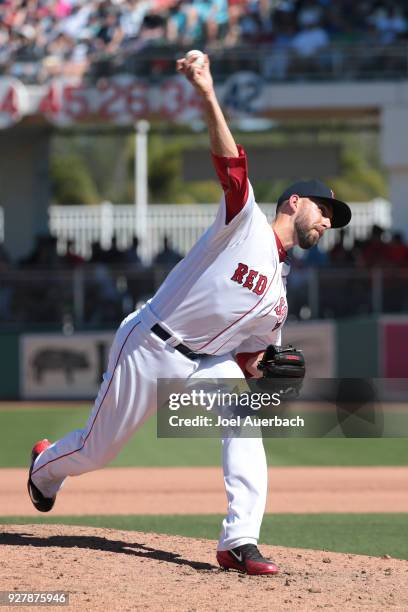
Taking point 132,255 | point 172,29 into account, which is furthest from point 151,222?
point 132,255

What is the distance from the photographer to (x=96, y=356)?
1678cm

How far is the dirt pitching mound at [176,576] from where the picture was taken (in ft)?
15.9

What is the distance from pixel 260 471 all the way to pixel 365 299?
11.2 metres

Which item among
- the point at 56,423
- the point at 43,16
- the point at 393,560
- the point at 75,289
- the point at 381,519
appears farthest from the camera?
the point at 43,16

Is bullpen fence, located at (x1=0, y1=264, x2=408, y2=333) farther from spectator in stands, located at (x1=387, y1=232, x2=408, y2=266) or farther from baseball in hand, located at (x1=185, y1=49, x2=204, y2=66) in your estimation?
baseball in hand, located at (x1=185, y1=49, x2=204, y2=66)

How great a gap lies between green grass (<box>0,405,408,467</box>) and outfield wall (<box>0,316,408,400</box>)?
6.34 feet

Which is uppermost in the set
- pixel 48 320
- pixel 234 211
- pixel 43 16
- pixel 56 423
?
pixel 43 16

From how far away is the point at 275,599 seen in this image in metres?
4.90

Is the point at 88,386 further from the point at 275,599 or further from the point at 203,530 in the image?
the point at 275,599

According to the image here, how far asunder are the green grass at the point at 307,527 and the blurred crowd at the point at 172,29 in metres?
11.8

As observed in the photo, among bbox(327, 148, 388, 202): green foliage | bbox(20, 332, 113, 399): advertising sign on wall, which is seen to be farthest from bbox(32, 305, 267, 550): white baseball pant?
bbox(327, 148, 388, 202): green foliage

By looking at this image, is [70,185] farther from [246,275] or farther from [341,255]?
[246,275]

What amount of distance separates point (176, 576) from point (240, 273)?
4.68 ft

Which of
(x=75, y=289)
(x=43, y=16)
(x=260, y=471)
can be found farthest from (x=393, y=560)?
(x=43, y=16)
